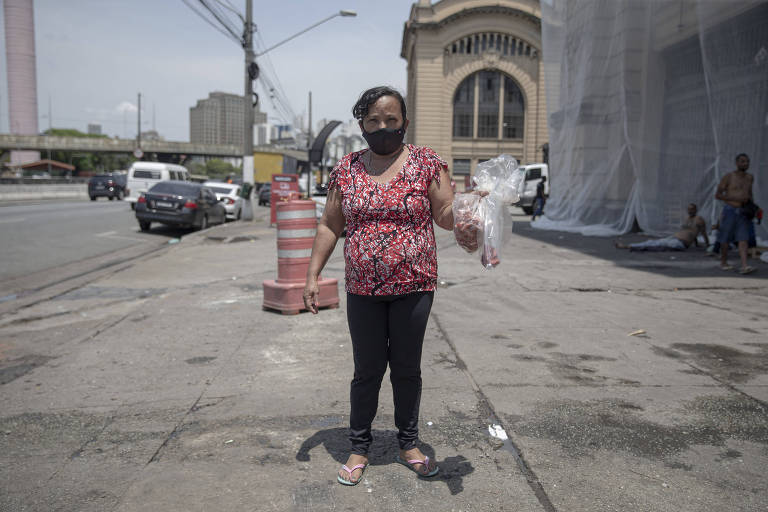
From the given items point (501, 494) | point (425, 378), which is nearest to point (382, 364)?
point (501, 494)

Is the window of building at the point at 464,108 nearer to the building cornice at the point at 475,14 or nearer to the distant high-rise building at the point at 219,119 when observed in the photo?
the building cornice at the point at 475,14

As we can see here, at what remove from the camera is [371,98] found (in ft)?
8.98

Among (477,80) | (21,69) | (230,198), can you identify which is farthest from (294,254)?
(21,69)

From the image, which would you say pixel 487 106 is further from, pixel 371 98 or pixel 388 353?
pixel 388 353

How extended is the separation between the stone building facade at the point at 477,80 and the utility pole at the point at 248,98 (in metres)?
32.6

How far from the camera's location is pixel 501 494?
104 inches

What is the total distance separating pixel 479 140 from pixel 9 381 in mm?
52828

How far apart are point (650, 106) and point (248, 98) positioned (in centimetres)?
1303

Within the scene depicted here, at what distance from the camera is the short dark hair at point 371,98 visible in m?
2.74

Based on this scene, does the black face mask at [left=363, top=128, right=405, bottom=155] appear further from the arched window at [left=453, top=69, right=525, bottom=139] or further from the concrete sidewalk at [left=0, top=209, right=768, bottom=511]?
the arched window at [left=453, top=69, right=525, bottom=139]

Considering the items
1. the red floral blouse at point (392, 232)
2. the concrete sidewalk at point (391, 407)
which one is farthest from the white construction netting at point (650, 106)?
the red floral blouse at point (392, 232)

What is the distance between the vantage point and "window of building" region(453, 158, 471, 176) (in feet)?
177

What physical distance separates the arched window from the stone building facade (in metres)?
0.09

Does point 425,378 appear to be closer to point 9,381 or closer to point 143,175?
point 9,381
